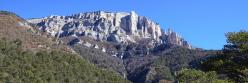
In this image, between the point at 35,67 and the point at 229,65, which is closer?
the point at 229,65

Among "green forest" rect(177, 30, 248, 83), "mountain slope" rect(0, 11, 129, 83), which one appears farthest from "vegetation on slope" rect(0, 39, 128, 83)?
"green forest" rect(177, 30, 248, 83)

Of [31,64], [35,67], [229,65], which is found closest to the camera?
[229,65]

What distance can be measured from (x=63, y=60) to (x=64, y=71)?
12.6 m

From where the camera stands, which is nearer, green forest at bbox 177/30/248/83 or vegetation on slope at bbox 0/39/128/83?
green forest at bbox 177/30/248/83

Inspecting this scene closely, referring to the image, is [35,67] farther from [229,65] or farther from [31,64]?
[229,65]

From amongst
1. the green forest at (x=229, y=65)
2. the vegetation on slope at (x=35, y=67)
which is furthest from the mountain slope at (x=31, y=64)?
the green forest at (x=229, y=65)

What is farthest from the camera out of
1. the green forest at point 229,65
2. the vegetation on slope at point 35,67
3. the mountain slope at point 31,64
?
the mountain slope at point 31,64

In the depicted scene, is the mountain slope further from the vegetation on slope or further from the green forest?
the green forest

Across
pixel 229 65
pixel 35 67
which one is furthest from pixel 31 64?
pixel 229 65

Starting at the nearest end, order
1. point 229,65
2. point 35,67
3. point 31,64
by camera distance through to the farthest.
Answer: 1. point 229,65
2. point 35,67
3. point 31,64

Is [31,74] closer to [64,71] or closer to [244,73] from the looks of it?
[64,71]

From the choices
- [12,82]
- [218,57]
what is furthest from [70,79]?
[218,57]

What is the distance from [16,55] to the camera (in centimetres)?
17425

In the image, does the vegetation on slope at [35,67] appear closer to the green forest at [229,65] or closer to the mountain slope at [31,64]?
the mountain slope at [31,64]
